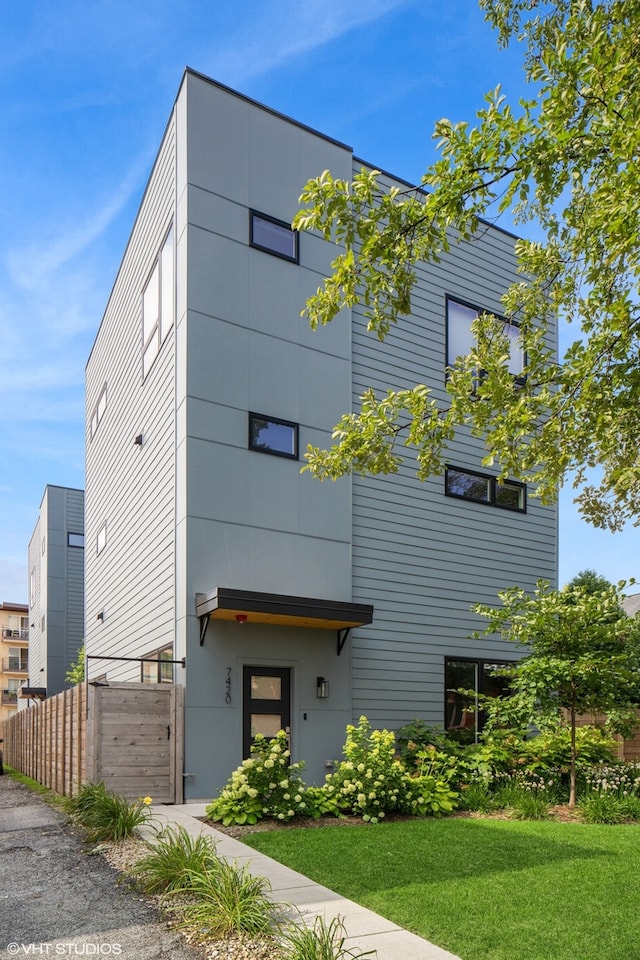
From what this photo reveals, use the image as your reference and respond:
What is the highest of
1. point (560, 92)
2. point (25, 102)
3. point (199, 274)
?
point (25, 102)

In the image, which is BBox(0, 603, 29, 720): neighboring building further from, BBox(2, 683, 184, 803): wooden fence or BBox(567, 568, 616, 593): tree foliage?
BBox(2, 683, 184, 803): wooden fence

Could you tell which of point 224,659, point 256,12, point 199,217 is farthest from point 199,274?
point 224,659

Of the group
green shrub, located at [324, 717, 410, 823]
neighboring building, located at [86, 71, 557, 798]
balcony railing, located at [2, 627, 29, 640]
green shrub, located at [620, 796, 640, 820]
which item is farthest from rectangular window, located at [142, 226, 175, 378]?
balcony railing, located at [2, 627, 29, 640]

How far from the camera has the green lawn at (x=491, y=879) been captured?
5.04 meters

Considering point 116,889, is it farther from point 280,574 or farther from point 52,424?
point 52,424

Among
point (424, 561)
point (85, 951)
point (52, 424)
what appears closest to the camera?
point (85, 951)

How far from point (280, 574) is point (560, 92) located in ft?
26.8

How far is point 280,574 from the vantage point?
39.3 ft

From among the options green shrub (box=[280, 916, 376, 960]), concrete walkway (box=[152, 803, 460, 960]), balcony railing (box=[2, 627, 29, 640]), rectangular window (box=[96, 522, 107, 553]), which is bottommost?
balcony railing (box=[2, 627, 29, 640])

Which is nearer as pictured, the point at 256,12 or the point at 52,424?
the point at 256,12

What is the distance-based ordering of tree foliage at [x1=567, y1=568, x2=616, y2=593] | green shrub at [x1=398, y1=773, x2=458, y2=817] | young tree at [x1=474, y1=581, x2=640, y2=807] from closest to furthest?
green shrub at [x1=398, y1=773, x2=458, y2=817]
young tree at [x1=474, y1=581, x2=640, y2=807]
tree foliage at [x1=567, y1=568, x2=616, y2=593]

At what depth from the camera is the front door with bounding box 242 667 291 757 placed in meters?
11.3

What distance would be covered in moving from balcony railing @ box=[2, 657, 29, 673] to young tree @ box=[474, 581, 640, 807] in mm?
48917

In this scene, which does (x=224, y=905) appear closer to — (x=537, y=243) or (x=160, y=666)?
(x=537, y=243)
